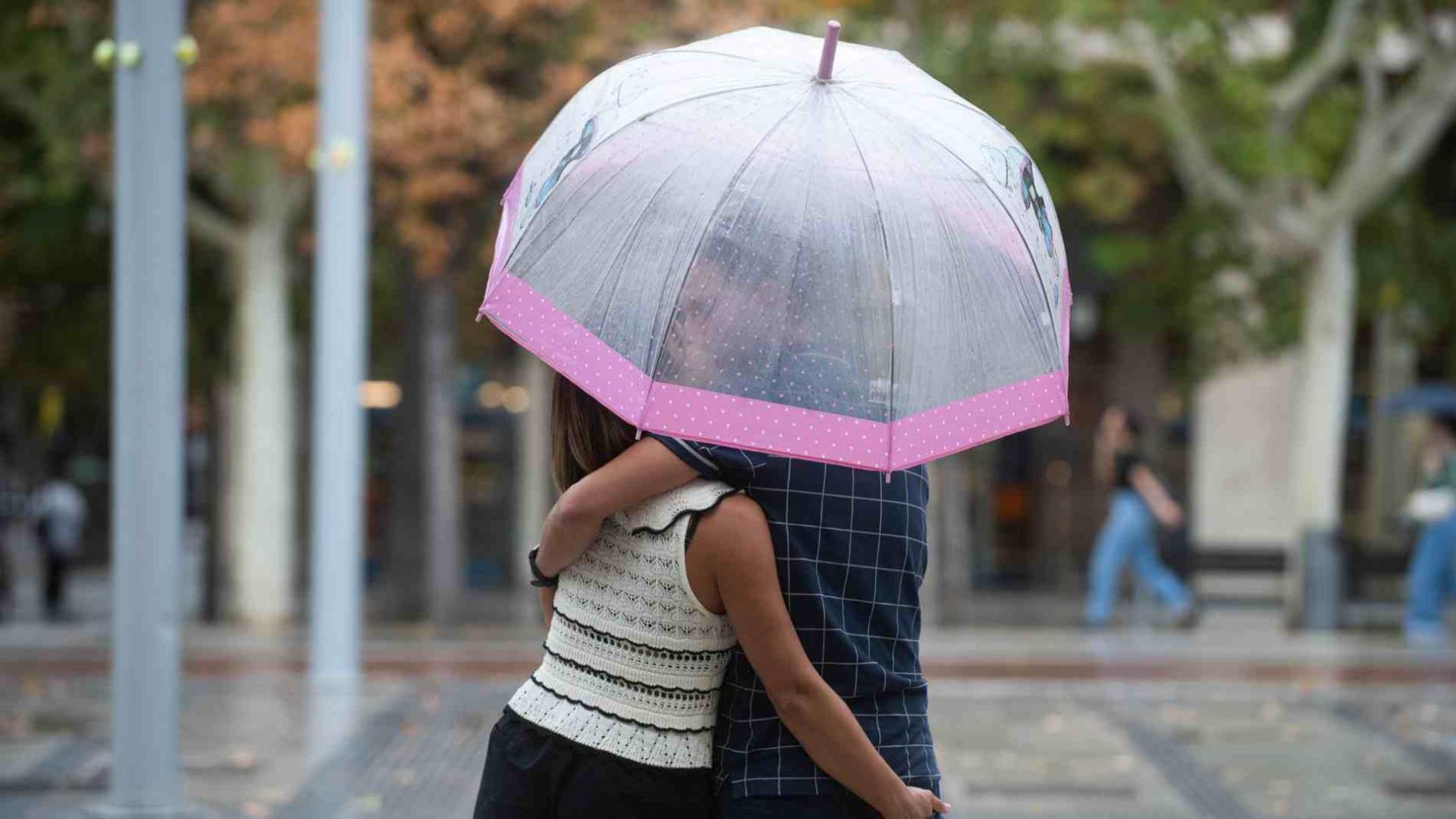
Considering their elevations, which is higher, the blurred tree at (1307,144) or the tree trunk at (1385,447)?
the blurred tree at (1307,144)

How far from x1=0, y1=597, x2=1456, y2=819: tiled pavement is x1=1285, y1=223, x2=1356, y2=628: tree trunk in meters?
2.69

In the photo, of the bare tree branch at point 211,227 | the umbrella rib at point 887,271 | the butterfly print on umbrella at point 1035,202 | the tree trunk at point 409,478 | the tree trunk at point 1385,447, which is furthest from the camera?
the tree trunk at point 1385,447

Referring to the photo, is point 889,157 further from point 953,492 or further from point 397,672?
point 953,492

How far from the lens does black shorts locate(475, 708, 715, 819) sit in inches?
110

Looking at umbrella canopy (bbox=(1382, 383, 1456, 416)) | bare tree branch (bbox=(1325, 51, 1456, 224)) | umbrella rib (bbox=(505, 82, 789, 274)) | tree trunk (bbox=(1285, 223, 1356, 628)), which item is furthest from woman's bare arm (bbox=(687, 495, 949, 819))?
umbrella canopy (bbox=(1382, 383, 1456, 416))

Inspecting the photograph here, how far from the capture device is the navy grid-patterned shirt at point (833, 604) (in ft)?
9.00

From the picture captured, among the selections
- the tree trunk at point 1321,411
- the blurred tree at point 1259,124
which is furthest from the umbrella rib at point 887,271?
the tree trunk at point 1321,411

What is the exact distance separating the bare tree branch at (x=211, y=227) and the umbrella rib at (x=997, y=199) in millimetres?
15669

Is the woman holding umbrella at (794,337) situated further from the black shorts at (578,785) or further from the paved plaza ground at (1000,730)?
the paved plaza ground at (1000,730)

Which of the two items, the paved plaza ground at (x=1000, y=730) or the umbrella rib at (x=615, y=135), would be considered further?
the paved plaza ground at (x=1000, y=730)

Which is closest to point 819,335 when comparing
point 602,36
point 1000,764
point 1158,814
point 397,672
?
point 1158,814

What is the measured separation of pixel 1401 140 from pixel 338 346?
10.9 meters

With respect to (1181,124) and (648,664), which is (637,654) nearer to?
(648,664)

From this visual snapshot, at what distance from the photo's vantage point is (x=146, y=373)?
21.3 ft
